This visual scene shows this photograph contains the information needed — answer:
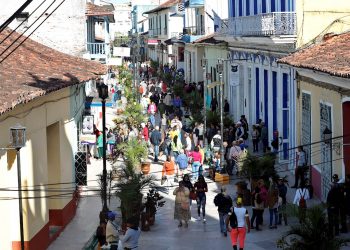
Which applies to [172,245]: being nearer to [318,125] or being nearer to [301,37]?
[318,125]

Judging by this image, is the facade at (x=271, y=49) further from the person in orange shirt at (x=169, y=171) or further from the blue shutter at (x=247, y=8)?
the person in orange shirt at (x=169, y=171)

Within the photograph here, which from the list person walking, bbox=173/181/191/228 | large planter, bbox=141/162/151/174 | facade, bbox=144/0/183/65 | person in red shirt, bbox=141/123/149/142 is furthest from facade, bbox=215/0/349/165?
facade, bbox=144/0/183/65

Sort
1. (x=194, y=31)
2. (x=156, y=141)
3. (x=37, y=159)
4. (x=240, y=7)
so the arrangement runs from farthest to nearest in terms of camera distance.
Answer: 1. (x=194, y=31)
2. (x=240, y=7)
3. (x=156, y=141)
4. (x=37, y=159)

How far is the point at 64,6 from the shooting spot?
2941 cm

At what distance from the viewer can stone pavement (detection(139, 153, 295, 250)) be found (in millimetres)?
17469

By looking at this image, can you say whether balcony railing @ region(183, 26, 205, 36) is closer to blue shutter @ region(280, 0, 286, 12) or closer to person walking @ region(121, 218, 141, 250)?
blue shutter @ region(280, 0, 286, 12)

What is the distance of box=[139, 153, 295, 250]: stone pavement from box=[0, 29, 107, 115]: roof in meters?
3.54

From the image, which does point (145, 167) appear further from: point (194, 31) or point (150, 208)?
point (194, 31)

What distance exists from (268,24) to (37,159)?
10.5 metres

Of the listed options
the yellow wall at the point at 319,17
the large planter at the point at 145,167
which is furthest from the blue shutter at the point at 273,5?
the large planter at the point at 145,167

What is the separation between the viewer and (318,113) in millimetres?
21391

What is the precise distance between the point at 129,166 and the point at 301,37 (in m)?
7.19

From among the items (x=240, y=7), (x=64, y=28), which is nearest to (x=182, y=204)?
(x=64, y=28)

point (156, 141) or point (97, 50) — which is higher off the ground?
point (97, 50)
